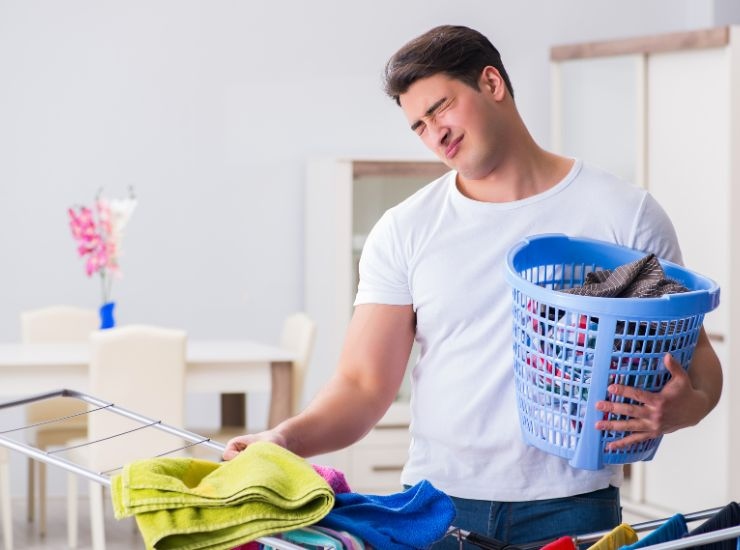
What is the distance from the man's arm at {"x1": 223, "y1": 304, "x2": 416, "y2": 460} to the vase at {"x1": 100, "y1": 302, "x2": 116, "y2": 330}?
2.86 metres

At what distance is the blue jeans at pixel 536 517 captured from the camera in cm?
149

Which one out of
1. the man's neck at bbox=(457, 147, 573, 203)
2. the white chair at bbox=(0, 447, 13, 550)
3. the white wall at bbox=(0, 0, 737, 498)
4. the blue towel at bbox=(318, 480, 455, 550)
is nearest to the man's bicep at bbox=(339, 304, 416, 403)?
the man's neck at bbox=(457, 147, 573, 203)

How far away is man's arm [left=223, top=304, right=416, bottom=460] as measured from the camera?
1.48 meters

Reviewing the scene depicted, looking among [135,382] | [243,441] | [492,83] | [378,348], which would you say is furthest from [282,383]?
[243,441]

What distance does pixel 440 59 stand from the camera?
1.48 meters

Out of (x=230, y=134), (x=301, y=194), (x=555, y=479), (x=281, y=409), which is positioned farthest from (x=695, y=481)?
(x=555, y=479)

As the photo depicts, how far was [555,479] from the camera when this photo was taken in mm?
1485

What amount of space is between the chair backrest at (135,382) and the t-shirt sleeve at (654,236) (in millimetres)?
2425

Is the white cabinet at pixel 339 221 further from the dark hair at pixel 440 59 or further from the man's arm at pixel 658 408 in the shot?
the man's arm at pixel 658 408

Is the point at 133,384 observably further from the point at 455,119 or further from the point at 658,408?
the point at 658,408

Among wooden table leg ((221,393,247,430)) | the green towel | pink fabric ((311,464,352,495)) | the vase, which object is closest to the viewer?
the green towel

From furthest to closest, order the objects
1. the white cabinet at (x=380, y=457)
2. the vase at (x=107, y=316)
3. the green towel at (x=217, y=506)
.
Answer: the white cabinet at (x=380, y=457), the vase at (x=107, y=316), the green towel at (x=217, y=506)

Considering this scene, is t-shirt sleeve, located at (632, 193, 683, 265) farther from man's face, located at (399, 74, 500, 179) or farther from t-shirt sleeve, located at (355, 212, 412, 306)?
t-shirt sleeve, located at (355, 212, 412, 306)

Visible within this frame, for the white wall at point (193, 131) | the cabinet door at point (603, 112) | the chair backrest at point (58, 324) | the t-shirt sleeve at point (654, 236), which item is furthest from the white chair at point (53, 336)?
the t-shirt sleeve at point (654, 236)
